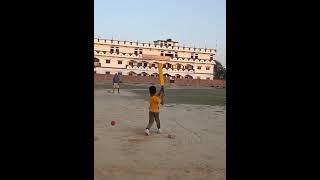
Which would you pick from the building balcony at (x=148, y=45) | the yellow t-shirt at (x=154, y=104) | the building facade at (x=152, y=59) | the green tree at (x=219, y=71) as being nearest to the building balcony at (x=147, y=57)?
the building facade at (x=152, y=59)

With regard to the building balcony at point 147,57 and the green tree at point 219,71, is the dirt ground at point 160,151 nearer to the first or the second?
the building balcony at point 147,57

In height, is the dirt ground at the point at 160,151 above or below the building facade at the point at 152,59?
below

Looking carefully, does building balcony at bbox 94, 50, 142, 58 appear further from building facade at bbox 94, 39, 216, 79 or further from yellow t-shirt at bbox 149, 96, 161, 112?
yellow t-shirt at bbox 149, 96, 161, 112

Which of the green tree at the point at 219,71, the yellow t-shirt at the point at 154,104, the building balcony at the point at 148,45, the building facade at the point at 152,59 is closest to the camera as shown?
the yellow t-shirt at the point at 154,104

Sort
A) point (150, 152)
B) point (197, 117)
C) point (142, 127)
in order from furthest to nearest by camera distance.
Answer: point (197, 117)
point (142, 127)
point (150, 152)

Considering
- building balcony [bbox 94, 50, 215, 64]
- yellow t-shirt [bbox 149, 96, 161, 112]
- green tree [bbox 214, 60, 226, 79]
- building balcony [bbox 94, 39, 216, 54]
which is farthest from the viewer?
green tree [bbox 214, 60, 226, 79]

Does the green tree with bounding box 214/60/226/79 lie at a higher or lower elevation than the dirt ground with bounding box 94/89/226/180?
higher

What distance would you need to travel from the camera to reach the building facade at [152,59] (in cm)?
6469

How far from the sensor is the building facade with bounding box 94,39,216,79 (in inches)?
2547

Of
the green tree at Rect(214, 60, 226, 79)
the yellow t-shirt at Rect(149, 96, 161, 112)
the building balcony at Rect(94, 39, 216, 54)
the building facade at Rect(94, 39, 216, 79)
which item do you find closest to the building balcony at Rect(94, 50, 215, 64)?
the building facade at Rect(94, 39, 216, 79)
